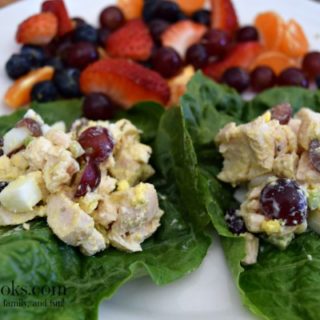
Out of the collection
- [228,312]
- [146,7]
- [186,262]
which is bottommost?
[228,312]

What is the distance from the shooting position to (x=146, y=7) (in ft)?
11.5

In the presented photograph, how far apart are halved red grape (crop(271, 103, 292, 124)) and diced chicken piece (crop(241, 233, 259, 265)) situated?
20.6 inches

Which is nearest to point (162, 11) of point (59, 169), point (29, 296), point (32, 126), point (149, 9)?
point (149, 9)

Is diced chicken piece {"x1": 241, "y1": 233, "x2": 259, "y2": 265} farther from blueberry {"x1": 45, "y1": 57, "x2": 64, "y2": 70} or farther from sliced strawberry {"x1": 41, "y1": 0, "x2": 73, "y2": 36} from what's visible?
sliced strawberry {"x1": 41, "y1": 0, "x2": 73, "y2": 36}

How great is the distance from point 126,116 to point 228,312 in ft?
3.82

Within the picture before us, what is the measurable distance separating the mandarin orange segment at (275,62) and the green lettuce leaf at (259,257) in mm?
535

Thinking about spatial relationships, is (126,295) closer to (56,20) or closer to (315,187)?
(315,187)

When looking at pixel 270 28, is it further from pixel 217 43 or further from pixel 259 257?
pixel 259 257

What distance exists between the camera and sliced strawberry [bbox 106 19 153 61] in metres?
3.22

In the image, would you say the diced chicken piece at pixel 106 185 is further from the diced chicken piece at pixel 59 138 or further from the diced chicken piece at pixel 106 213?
the diced chicken piece at pixel 59 138

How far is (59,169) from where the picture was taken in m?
2.08

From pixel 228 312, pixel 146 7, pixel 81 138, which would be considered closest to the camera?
pixel 228 312

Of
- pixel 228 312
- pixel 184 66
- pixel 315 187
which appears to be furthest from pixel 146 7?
pixel 228 312

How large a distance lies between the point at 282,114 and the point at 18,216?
116 cm
